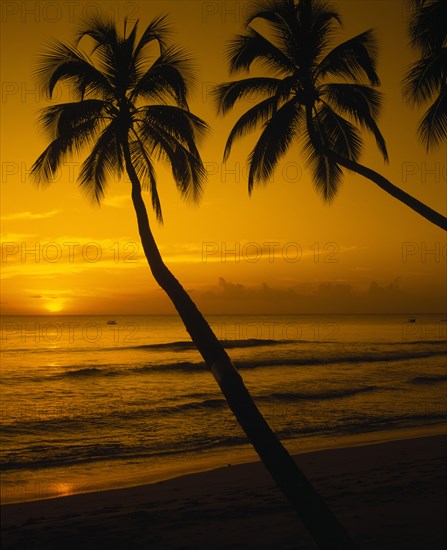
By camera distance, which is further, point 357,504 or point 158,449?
point 158,449

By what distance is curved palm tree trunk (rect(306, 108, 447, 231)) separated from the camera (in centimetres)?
1206

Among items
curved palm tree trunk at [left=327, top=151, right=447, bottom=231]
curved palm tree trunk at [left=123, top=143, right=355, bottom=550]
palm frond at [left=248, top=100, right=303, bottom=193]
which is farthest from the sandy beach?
palm frond at [left=248, top=100, right=303, bottom=193]

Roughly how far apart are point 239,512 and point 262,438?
2574 mm

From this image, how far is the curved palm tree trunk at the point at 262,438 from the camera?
22.2 ft

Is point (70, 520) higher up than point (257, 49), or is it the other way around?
point (257, 49)

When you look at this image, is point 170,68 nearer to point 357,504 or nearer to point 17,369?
point 357,504

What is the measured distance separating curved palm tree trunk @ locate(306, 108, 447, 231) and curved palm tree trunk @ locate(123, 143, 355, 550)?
581cm

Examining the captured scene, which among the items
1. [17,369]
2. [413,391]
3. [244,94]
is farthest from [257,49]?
[17,369]

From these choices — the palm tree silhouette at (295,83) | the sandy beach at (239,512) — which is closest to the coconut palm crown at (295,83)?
the palm tree silhouette at (295,83)

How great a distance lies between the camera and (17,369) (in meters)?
42.0

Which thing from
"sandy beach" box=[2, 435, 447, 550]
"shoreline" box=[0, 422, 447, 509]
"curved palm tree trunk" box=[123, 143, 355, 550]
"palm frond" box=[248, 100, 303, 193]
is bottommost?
"shoreline" box=[0, 422, 447, 509]

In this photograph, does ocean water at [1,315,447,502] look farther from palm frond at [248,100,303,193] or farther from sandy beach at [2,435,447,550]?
palm frond at [248,100,303,193]

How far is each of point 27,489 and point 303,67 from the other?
34.3 ft

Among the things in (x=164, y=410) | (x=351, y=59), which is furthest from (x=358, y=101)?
(x=164, y=410)
